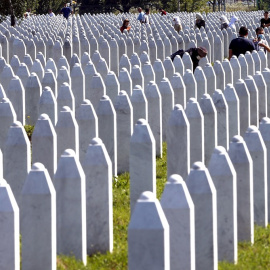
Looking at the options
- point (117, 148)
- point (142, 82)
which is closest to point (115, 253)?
point (117, 148)

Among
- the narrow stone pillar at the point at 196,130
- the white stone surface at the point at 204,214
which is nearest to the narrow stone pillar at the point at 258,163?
the narrow stone pillar at the point at 196,130

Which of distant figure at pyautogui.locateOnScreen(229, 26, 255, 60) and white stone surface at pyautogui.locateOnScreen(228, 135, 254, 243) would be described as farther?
distant figure at pyautogui.locateOnScreen(229, 26, 255, 60)

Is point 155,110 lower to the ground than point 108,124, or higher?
higher

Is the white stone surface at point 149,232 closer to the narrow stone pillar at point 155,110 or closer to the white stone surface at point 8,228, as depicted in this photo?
the white stone surface at point 8,228

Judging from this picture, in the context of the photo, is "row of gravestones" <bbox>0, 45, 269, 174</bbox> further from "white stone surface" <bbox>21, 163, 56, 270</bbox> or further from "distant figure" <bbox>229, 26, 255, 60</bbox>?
"distant figure" <bbox>229, 26, 255, 60</bbox>

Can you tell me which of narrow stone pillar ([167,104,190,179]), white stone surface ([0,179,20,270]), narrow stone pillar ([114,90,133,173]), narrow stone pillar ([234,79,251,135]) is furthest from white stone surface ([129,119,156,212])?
narrow stone pillar ([234,79,251,135])

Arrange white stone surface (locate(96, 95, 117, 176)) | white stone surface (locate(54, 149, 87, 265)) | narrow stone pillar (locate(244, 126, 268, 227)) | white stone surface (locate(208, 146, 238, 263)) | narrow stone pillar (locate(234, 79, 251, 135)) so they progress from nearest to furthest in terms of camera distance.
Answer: white stone surface (locate(54, 149, 87, 265)) → white stone surface (locate(208, 146, 238, 263)) → narrow stone pillar (locate(244, 126, 268, 227)) → white stone surface (locate(96, 95, 117, 176)) → narrow stone pillar (locate(234, 79, 251, 135))

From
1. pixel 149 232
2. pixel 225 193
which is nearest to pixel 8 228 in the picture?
pixel 149 232

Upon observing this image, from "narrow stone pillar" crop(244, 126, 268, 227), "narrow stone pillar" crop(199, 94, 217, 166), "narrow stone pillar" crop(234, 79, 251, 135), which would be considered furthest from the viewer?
"narrow stone pillar" crop(234, 79, 251, 135)

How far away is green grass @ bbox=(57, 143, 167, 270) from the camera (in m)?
6.50

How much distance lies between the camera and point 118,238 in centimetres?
753

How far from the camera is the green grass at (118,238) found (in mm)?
6500

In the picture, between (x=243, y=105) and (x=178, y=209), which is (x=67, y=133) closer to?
(x=178, y=209)

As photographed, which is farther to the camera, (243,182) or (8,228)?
(243,182)
